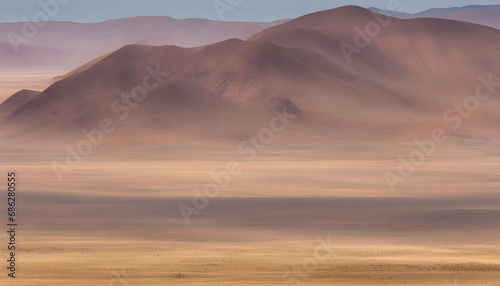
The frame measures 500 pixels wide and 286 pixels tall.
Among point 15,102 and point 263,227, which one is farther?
point 15,102

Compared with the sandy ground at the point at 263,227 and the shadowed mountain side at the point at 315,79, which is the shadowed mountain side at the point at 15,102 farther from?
the sandy ground at the point at 263,227

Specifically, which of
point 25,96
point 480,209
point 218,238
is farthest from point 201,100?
point 218,238

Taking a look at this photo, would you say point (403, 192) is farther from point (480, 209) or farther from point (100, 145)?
point (100, 145)

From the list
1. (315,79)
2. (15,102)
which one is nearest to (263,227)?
(315,79)

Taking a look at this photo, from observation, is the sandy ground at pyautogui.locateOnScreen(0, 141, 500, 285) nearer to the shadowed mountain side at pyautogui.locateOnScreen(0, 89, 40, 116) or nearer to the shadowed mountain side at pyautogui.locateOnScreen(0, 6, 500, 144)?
the shadowed mountain side at pyautogui.locateOnScreen(0, 6, 500, 144)

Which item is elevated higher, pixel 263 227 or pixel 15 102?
pixel 15 102

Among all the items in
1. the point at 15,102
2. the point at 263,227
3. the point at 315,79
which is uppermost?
the point at 15,102

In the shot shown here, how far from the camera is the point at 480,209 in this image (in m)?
44.5

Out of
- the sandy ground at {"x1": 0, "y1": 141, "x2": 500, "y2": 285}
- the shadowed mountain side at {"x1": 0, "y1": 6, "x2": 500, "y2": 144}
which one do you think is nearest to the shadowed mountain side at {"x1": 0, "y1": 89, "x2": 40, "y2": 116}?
the shadowed mountain side at {"x1": 0, "y1": 6, "x2": 500, "y2": 144}

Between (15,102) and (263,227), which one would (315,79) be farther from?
(263,227)

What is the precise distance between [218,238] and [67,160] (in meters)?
45.1

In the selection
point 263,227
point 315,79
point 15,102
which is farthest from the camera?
point 15,102

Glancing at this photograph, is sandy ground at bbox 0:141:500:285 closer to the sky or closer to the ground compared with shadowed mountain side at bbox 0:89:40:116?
closer to the ground

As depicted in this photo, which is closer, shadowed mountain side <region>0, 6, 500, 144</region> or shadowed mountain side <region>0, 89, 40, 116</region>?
shadowed mountain side <region>0, 6, 500, 144</region>
